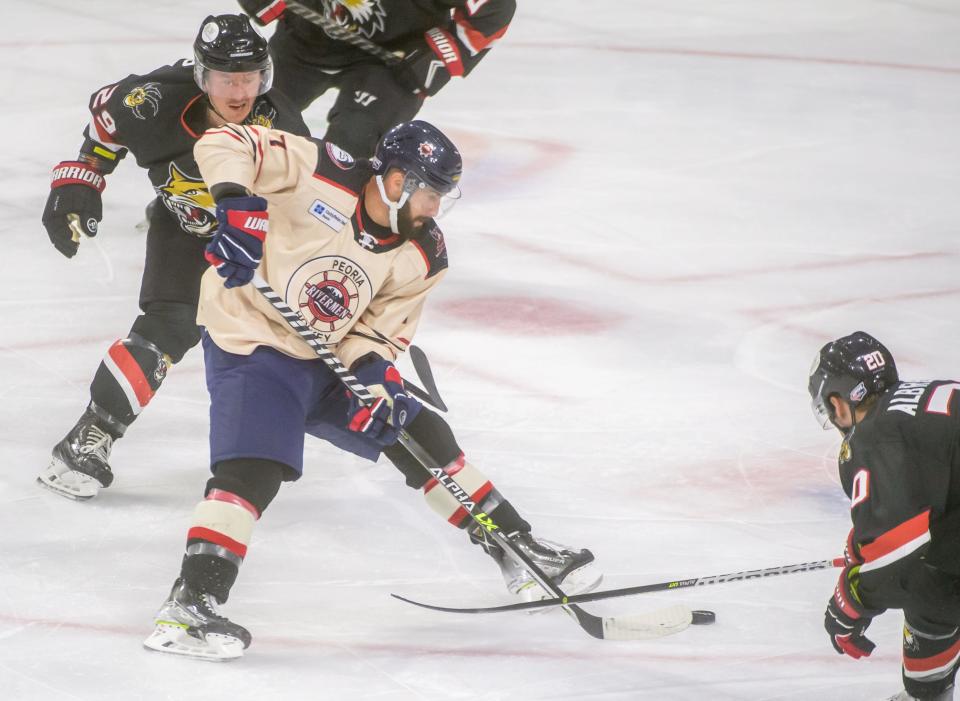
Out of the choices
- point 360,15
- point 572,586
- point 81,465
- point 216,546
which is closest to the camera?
point 216,546

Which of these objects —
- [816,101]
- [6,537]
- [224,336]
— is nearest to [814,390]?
[224,336]

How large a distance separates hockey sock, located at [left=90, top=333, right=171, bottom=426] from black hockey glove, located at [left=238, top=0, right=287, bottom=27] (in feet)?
4.01

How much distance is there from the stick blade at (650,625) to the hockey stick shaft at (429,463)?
26 mm

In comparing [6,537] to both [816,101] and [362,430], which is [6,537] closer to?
[362,430]

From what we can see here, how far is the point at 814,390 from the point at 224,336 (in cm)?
117

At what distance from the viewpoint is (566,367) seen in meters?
4.23

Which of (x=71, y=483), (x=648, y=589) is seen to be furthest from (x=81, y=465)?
(x=648, y=589)

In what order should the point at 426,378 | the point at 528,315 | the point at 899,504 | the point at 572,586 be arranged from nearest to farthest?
the point at 899,504
the point at 572,586
the point at 426,378
the point at 528,315

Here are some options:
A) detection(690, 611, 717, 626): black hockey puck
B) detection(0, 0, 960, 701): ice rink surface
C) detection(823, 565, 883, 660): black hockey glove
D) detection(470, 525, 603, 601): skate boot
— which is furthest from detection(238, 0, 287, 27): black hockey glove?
detection(823, 565, 883, 660): black hockey glove

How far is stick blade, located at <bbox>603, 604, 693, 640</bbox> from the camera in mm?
2877

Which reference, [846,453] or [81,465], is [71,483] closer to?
[81,465]

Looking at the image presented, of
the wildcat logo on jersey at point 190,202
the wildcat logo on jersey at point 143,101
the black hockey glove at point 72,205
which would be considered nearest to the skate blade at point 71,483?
the black hockey glove at point 72,205

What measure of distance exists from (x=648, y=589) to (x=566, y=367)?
142 centimetres

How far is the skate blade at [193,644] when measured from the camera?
2.71 metres
